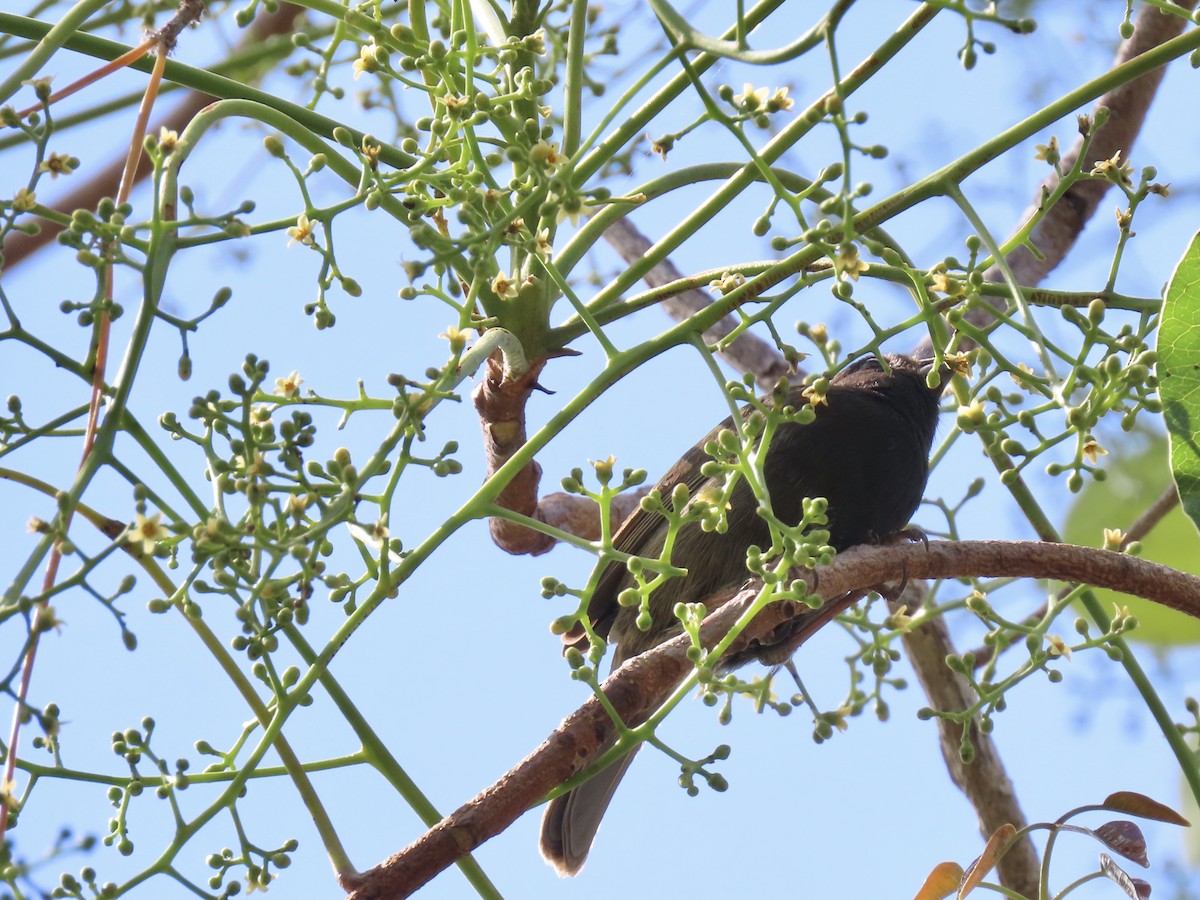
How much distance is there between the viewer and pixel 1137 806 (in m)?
1.75

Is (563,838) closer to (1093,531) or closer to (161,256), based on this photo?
(1093,531)

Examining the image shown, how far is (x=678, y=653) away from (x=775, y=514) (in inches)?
45.5

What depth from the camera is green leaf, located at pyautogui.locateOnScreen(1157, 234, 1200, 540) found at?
1726 millimetres

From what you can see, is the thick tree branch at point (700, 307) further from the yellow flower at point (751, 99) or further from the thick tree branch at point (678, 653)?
the yellow flower at point (751, 99)

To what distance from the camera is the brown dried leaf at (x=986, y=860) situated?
1.66 m

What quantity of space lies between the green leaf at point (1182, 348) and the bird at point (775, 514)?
92cm

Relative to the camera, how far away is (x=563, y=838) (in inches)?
109

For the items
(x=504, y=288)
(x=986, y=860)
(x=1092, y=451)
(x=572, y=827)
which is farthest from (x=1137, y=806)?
(x=572, y=827)

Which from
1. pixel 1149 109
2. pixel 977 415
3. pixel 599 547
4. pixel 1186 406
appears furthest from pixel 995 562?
pixel 1149 109

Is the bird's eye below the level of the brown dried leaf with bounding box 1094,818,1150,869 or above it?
above

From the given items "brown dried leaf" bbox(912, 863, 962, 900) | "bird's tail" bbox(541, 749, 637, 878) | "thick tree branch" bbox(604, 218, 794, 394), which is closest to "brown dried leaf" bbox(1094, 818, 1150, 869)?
"brown dried leaf" bbox(912, 863, 962, 900)

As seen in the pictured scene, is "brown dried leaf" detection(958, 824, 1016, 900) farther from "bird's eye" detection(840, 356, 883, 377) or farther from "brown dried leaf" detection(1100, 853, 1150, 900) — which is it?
"bird's eye" detection(840, 356, 883, 377)

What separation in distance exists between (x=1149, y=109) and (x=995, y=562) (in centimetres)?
184

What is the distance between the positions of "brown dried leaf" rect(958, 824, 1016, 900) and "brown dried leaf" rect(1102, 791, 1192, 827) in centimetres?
16
